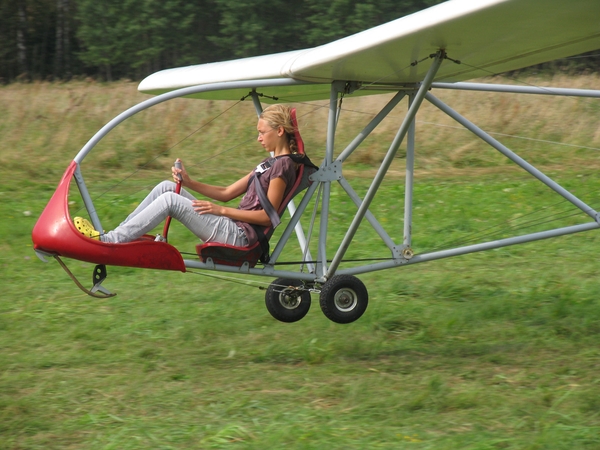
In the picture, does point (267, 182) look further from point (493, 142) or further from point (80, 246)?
point (493, 142)

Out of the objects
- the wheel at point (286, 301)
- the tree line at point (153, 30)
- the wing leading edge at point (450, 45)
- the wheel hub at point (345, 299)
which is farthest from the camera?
the tree line at point (153, 30)

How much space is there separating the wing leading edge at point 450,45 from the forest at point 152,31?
25794 mm

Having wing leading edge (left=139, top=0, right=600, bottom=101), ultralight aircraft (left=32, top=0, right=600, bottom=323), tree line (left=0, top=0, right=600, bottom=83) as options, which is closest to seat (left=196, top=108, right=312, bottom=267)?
ultralight aircraft (left=32, top=0, right=600, bottom=323)

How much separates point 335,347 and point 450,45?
2367 millimetres

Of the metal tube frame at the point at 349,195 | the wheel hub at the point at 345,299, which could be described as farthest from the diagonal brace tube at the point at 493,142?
the wheel hub at the point at 345,299

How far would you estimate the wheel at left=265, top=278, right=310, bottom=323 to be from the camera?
619 centimetres

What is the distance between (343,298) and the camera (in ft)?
19.3

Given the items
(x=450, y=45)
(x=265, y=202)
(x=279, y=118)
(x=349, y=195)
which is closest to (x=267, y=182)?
(x=265, y=202)

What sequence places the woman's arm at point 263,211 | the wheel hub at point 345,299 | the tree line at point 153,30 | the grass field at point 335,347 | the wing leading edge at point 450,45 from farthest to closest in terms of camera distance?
1. the tree line at point 153,30
2. the wheel hub at point 345,299
3. the woman's arm at point 263,211
4. the grass field at point 335,347
5. the wing leading edge at point 450,45

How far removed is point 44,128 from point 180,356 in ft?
32.5

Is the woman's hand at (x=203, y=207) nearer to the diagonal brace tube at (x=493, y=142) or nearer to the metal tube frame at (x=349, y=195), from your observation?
the metal tube frame at (x=349, y=195)

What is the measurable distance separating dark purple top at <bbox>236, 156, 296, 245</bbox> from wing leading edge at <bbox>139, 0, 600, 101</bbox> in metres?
0.64

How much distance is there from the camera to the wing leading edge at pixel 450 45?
427 centimetres

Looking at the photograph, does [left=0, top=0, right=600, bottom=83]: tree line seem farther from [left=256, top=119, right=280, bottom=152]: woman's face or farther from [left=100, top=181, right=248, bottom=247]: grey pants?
[left=100, top=181, right=248, bottom=247]: grey pants
